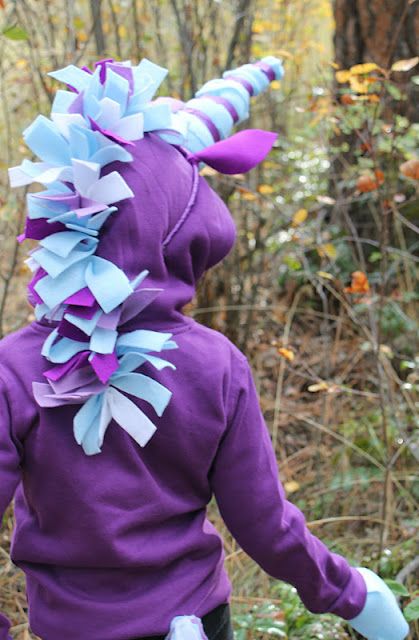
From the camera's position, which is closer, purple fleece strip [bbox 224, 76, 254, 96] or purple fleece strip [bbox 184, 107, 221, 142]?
purple fleece strip [bbox 184, 107, 221, 142]

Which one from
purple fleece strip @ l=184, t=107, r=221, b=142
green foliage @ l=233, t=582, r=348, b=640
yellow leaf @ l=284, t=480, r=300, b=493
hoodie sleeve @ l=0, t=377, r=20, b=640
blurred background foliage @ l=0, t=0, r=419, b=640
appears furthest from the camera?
yellow leaf @ l=284, t=480, r=300, b=493

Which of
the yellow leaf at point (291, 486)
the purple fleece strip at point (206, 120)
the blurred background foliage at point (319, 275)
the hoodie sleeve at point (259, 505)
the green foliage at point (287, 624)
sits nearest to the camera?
the hoodie sleeve at point (259, 505)

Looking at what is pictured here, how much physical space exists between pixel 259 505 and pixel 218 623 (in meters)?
0.26

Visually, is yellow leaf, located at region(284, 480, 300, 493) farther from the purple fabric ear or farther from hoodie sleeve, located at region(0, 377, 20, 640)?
hoodie sleeve, located at region(0, 377, 20, 640)

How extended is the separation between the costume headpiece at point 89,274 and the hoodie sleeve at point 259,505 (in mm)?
178

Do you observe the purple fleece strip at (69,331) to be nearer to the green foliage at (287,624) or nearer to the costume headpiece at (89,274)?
the costume headpiece at (89,274)

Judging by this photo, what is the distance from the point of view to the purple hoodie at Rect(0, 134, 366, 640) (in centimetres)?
139

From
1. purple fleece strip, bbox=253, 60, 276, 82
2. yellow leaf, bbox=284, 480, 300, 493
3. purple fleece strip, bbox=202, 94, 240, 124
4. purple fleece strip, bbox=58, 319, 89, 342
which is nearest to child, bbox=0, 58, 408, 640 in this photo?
purple fleece strip, bbox=58, 319, 89, 342

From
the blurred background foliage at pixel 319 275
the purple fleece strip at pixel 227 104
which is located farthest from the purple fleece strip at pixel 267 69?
the blurred background foliage at pixel 319 275

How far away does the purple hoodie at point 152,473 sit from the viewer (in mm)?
1388

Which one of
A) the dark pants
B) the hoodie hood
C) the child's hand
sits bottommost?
the child's hand

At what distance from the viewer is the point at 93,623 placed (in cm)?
144

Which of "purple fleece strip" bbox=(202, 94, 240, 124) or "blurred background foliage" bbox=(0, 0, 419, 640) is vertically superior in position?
"purple fleece strip" bbox=(202, 94, 240, 124)

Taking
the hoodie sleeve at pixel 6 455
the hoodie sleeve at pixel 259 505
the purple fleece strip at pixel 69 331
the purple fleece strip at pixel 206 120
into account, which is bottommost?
the hoodie sleeve at pixel 259 505
